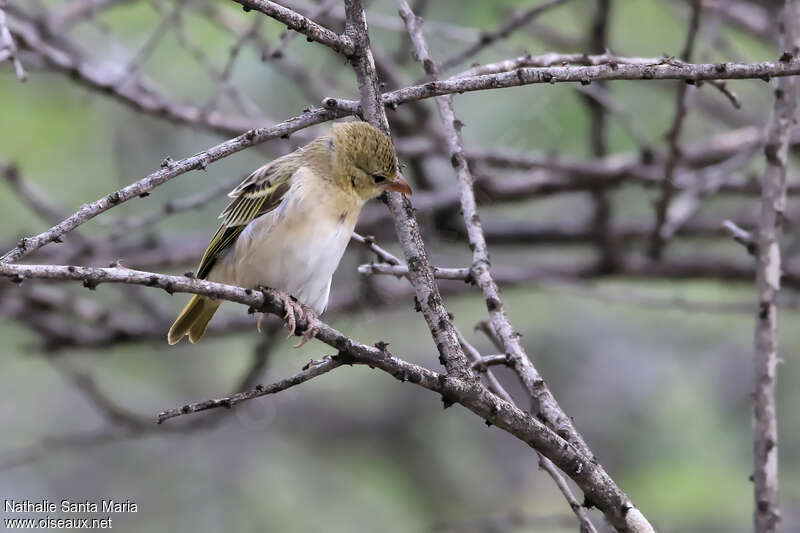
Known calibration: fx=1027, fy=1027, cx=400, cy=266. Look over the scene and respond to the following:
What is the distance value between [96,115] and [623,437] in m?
4.83

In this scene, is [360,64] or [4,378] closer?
[360,64]

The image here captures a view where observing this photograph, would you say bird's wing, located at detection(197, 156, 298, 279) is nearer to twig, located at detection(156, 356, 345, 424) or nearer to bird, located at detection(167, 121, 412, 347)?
bird, located at detection(167, 121, 412, 347)

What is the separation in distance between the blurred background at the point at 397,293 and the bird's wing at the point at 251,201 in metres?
1.03

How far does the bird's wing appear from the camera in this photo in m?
4.09

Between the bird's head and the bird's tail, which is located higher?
the bird's head

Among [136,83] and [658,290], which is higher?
[658,290]

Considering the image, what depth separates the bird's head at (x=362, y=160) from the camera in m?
3.90

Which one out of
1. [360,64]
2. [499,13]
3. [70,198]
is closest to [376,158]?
[360,64]

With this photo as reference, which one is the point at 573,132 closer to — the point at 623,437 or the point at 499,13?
the point at 499,13

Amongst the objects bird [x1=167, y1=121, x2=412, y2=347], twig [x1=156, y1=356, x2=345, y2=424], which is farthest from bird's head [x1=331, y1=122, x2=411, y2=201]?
twig [x1=156, y1=356, x2=345, y2=424]

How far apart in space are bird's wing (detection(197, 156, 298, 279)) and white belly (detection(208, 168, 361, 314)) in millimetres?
81

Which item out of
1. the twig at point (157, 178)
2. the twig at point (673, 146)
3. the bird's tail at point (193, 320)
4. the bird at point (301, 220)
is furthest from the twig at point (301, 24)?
the bird's tail at point (193, 320)

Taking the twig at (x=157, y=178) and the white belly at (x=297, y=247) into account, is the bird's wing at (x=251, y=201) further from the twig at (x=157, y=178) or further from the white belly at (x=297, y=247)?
the twig at (x=157, y=178)

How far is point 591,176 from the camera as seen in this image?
19.3 ft
